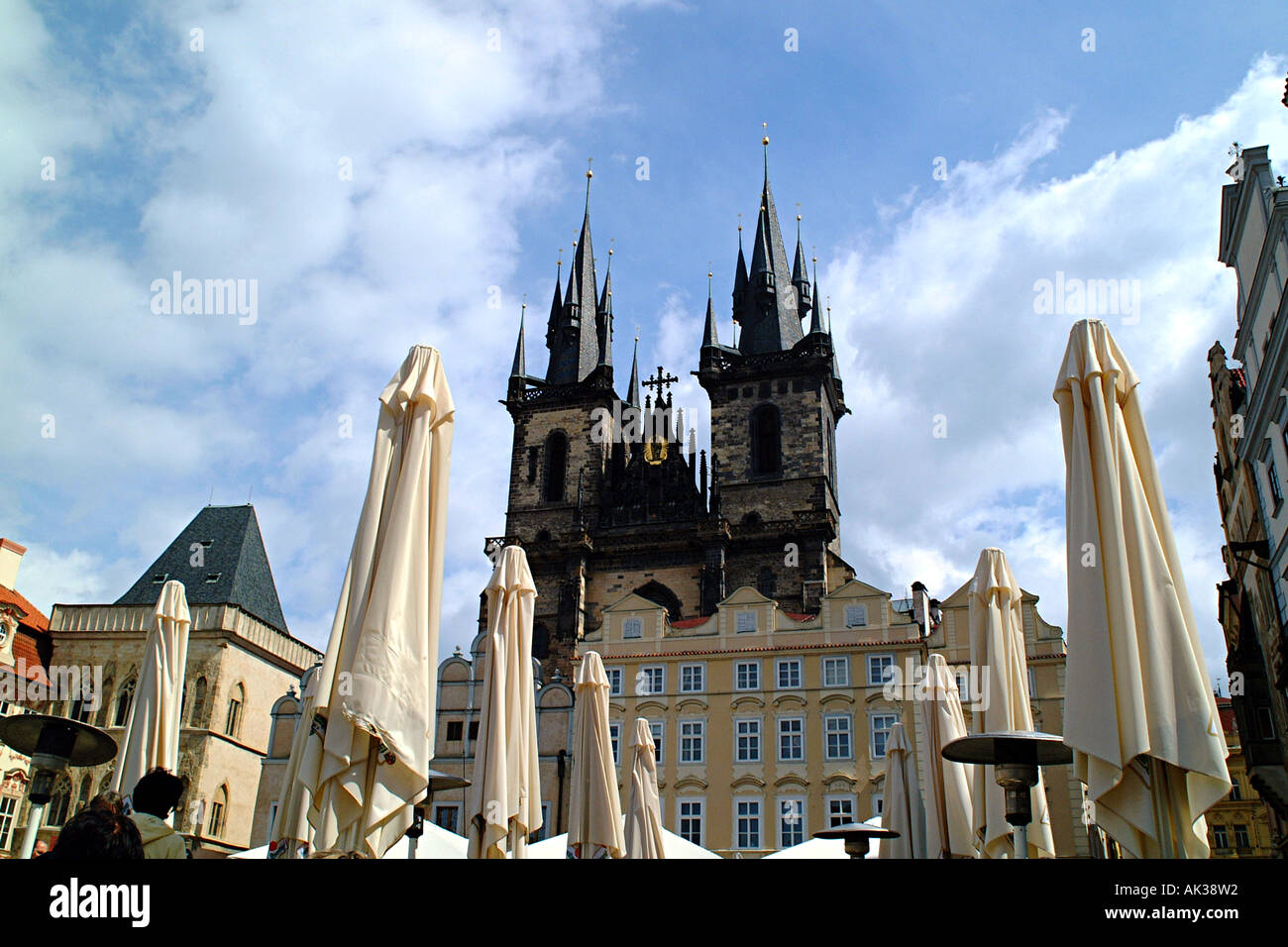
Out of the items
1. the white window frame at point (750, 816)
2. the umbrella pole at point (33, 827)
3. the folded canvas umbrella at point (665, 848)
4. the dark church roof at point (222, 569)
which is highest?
the dark church roof at point (222, 569)

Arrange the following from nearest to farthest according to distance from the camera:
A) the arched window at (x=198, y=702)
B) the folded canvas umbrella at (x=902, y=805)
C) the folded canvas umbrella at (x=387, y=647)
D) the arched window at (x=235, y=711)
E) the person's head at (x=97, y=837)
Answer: the person's head at (x=97, y=837) < the folded canvas umbrella at (x=387, y=647) < the folded canvas umbrella at (x=902, y=805) < the arched window at (x=198, y=702) < the arched window at (x=235, y=711)

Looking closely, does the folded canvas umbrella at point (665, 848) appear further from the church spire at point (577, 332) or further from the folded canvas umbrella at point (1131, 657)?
the church spire at point (577, 332)

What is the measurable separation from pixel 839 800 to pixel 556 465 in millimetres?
24593

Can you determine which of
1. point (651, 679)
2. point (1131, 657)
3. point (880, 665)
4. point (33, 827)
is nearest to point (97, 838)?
point (33, 827)

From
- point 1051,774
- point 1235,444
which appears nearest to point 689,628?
point 1051,774

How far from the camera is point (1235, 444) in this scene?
81.3ft

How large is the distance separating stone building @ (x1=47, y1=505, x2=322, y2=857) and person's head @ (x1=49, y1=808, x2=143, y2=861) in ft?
88.6

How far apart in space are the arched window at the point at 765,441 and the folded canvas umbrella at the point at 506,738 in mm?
33511

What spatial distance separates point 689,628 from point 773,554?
11.3 metres

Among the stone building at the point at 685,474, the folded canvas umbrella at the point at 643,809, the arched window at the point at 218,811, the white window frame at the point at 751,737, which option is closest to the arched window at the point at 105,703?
the arched window at the point at 218,811

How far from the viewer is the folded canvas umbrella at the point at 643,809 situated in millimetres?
14008

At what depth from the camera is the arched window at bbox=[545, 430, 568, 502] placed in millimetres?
46531

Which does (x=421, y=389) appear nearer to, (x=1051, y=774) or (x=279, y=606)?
(x=1051, y=774)
